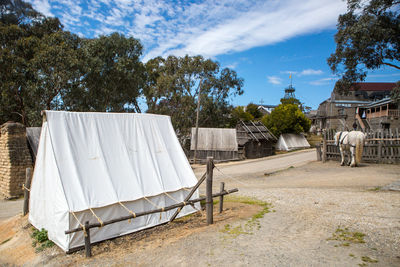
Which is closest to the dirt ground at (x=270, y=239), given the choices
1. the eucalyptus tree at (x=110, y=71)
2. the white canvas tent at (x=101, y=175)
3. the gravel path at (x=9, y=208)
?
the white canvas tent at (x=101, y=175)

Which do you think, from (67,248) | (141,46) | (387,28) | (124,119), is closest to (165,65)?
(141,46)

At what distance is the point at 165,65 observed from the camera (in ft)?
102

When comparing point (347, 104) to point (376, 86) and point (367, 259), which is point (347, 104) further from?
point (367, 259)

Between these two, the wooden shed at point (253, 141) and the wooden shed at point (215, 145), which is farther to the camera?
the wooden shed at point (253, 141)

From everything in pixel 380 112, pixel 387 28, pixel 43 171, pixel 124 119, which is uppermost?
pixel 387 28

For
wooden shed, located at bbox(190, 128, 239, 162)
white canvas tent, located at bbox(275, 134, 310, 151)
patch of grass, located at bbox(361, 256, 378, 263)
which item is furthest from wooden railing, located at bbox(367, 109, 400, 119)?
patch of grass, located at bbox(361, 256, 378, 263)

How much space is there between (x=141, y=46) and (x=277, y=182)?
17.2m

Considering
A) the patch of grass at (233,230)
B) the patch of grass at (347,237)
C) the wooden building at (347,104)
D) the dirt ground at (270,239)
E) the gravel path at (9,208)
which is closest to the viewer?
the dirt ground at (270,239)

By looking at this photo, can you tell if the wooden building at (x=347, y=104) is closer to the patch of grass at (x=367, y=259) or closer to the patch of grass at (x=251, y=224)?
the patch of grass at (x=251, y=224)

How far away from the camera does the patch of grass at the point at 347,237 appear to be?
4.67 m

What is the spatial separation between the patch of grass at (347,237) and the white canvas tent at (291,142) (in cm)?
2790

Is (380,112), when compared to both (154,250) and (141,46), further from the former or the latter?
(154,250)

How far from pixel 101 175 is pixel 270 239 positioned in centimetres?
381

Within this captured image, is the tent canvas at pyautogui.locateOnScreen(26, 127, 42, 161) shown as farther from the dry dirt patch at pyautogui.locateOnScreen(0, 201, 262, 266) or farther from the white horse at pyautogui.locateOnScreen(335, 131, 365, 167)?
the white horse at pyautogui.locateOnScreen(335, 131, 365, 167)
